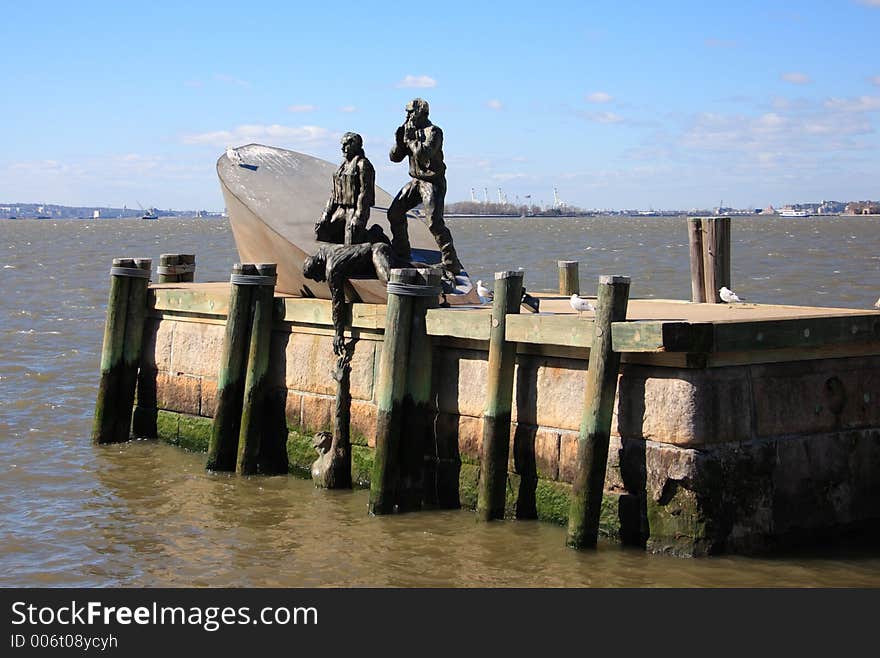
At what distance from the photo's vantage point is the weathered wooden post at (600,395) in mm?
9180

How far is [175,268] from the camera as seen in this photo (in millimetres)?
15938

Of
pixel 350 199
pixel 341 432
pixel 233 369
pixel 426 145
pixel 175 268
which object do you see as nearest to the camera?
pixel 341 432

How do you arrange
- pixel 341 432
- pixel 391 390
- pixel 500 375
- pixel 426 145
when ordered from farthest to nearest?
pixel 426 145 → pixel 341 432 → pixel 391 390 → pixel 500 375

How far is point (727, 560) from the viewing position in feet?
30.1

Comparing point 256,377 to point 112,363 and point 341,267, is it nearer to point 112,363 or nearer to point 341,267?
point 341,267

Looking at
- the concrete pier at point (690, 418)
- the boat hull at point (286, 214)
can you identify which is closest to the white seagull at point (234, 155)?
the boat hull at point (286, 214)

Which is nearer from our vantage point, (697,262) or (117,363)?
(697,262)

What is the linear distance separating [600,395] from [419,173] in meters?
4.53

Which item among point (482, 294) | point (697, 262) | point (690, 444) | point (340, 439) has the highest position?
point (697, 262)

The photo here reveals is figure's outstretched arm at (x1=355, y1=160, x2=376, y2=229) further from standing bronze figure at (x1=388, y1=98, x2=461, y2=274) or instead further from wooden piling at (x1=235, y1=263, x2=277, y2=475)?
wooden piling at (x1=235, y1=263, x2=277, y2=475)

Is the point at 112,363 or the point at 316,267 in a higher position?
the point at 316,267

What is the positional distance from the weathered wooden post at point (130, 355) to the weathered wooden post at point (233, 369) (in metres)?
1.86

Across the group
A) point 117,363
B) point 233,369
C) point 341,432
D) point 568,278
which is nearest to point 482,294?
point 341,432
